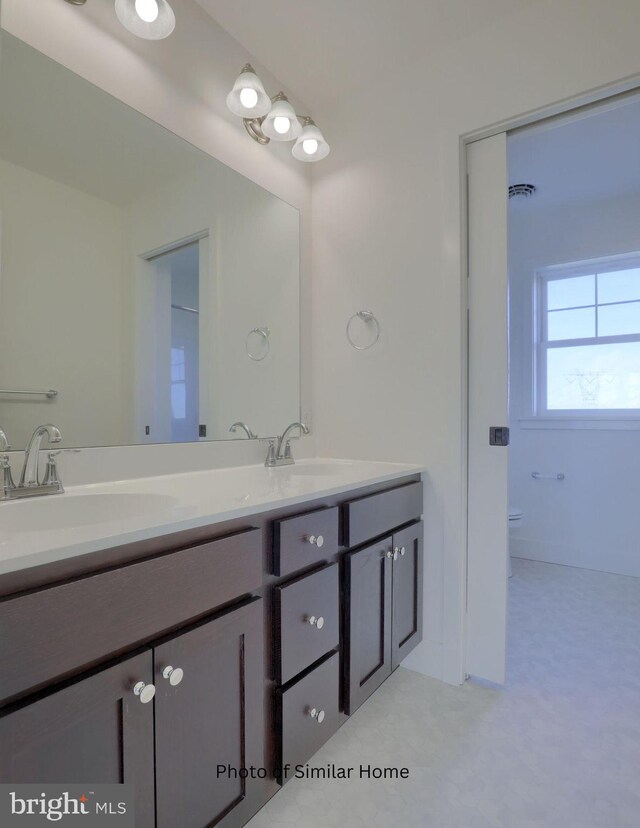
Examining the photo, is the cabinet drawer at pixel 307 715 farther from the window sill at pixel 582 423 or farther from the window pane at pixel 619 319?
the window pane at pixel 619 319

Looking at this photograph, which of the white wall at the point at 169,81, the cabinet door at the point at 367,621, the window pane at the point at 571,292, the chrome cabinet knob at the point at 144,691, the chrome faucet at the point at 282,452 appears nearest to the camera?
the chrome cabinet knob at the point at 144,691

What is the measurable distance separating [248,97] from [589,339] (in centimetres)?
266

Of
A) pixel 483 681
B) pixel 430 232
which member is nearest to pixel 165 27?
pixel 430 232

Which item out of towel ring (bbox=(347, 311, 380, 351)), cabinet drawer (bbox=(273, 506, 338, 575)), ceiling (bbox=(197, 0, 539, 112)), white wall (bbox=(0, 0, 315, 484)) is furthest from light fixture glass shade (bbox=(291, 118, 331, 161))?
cabinet drawer (bbox=(273, 506, 338, 575))

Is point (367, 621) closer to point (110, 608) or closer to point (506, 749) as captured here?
point (506, 749)

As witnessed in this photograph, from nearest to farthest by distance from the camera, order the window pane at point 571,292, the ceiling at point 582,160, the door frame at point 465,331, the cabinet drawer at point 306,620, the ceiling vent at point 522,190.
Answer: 1. the cabinet drawer at point 306,620
2. the door frame at point 465,331
3. the ceiling at point 582,160
4. the ceiling vent at point 522,190
5. the window pane at point 571,292

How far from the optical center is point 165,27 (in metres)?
1.32

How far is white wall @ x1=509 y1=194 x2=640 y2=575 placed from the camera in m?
2.88

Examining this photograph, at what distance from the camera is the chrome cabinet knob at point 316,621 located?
Answer: 1186 millimetres

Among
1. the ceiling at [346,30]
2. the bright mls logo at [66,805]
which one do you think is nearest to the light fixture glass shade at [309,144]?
the ceiling at [346,30]

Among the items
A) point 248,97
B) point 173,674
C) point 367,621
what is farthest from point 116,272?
point 367,621

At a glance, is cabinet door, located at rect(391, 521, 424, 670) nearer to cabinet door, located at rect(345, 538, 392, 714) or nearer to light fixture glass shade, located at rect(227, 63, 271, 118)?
cabinet door, located at rect(345, 538, 392, 714)

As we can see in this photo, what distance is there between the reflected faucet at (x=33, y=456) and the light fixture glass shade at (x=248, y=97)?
4.19 feet

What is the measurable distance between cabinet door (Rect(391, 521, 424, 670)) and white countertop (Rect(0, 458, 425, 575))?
0.79ft
